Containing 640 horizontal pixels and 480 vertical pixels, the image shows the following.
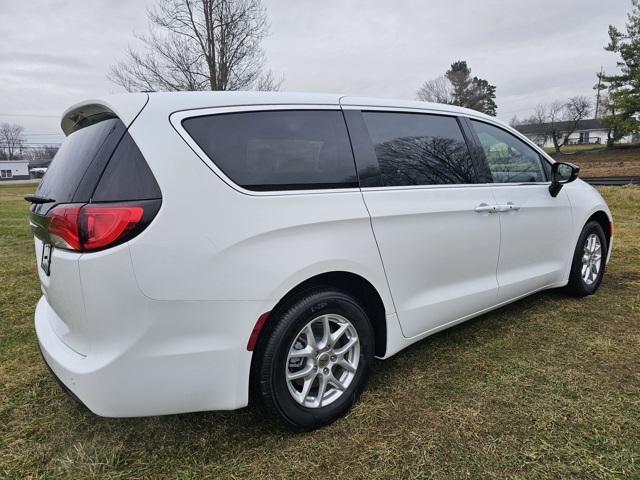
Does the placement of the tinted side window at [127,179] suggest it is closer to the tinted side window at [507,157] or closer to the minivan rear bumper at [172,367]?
the minivan rear bumper at [172,367]

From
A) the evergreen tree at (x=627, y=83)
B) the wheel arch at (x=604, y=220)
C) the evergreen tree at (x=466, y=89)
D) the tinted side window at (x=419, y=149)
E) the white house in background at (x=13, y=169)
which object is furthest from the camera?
the white house in background at (x=13, y=169)

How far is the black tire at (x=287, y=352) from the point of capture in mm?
1985

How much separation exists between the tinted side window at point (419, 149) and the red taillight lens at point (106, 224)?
4.46 ft

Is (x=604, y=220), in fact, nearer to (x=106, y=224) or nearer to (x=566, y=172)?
(x=566, y=172)

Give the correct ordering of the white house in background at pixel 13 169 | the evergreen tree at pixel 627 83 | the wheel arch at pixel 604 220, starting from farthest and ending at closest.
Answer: the white house in background at pixel 13 169
the evergreen tree at pixel 627 83
the wheel arch at pixel 604 220

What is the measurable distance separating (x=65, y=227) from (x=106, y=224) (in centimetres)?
22

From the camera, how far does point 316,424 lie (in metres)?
2.17

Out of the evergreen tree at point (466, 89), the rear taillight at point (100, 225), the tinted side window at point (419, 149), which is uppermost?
the evergreen tree at point (466, 89)

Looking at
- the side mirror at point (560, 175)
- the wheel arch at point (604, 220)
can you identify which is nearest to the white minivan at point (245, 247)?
the side mirror at point (560, 175)

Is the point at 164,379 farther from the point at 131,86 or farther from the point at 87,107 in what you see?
the point at 131,86

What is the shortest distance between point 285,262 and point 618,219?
8529mm

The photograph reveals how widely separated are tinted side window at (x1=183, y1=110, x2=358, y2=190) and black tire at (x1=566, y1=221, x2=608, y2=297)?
2.62 m

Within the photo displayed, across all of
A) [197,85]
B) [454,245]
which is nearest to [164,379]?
[454,245]

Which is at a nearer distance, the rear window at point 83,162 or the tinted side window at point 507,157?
the rear window at point 83,162
